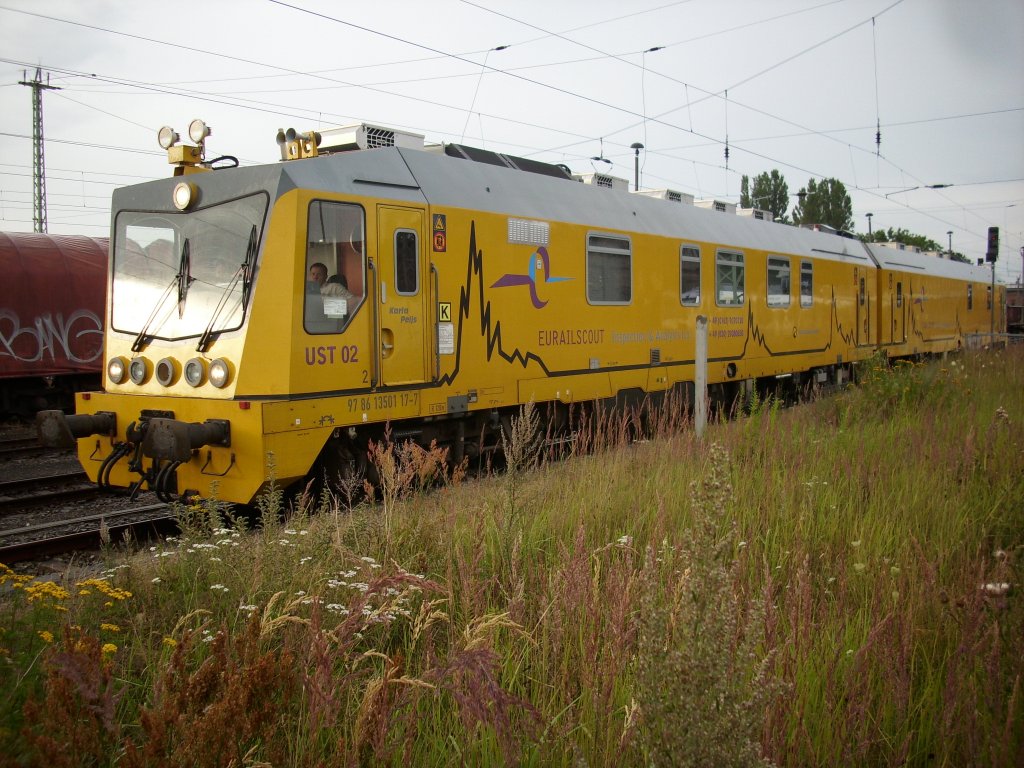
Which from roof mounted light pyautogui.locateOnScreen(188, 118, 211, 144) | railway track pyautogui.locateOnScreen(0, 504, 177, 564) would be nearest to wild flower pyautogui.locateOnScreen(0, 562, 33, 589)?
railway track pyautogui.locateOnScreen(0, 504, 177, 564)

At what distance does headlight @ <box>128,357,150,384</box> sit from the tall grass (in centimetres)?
268

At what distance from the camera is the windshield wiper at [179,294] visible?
6.78m

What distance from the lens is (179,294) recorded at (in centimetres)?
680

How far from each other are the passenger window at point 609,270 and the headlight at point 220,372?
14.7ft

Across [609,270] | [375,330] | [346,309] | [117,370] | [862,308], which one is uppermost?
[609,270]

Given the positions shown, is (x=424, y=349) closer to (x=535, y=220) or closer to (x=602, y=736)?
(x=535, y=220)

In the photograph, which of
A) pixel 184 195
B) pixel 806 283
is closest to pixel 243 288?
pixel 184 195

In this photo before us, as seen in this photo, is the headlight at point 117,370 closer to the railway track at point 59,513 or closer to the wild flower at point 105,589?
the railway track at point 59,513

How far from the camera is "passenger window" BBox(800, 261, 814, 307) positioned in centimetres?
1451

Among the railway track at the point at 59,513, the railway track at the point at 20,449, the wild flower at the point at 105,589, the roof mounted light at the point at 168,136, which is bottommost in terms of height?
the railway track at the point at 59,513

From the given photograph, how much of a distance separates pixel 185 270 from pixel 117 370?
3.78 feet

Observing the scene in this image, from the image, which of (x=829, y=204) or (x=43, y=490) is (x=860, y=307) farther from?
(x=829, y=204)

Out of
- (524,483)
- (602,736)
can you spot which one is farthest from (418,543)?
(602,736)

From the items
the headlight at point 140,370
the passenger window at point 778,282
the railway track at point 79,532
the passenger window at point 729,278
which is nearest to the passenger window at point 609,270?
the passenger window at point 729,278
